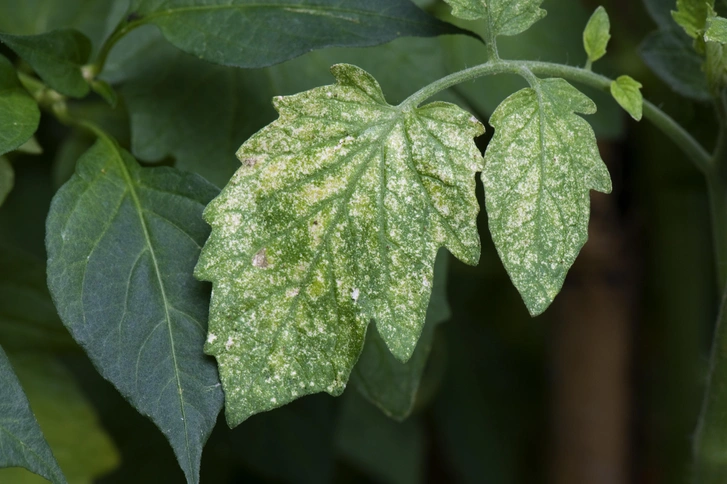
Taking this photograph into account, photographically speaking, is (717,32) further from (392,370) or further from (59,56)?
(59,56)

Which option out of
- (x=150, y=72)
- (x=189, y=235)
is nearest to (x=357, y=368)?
(x=189, y=235)

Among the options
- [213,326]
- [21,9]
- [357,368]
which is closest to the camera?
[213,326]

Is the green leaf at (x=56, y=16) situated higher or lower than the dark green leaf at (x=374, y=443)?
higher

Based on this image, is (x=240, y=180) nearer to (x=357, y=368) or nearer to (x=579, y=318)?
(x=357, y=368)

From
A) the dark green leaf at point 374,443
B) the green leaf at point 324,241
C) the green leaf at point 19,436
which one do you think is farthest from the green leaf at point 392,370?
the dark green leaf at point 374,443

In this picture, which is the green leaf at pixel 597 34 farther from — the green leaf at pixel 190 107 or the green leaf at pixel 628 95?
the green leaf at pixel 190 107

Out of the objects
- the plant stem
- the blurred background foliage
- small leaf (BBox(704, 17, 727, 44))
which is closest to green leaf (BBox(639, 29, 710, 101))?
the blurred background foliage
